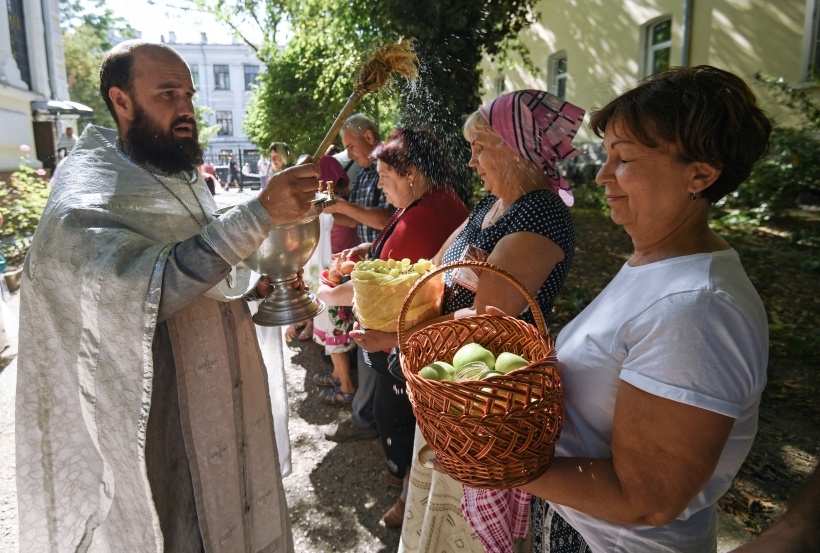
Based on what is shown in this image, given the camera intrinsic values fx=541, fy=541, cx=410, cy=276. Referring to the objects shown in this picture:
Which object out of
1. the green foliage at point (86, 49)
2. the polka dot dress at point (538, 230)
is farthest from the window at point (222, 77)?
the polka dot dress at point (538, 230)

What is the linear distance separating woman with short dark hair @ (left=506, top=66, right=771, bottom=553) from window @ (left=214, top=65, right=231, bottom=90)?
5657 centimetres

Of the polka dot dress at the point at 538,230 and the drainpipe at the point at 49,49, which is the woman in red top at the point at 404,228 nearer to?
the polka dot dress at the point at 538,230

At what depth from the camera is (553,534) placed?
4.94 ft

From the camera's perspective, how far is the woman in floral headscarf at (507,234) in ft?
6.45

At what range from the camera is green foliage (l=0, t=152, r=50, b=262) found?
24.7 feet

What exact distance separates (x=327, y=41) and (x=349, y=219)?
4579 mm

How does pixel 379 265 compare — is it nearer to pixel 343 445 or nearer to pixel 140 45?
pixel 140 45

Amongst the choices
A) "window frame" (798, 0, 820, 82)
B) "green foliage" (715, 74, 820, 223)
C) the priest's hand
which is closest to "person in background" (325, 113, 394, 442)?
the priest's hand

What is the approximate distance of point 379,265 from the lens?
7.16 feet

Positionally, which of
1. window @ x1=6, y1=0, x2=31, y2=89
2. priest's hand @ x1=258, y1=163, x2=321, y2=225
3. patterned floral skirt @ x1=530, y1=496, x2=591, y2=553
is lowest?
patterned floral skirt @ x1=530, y1=496, x2=591, y2=553

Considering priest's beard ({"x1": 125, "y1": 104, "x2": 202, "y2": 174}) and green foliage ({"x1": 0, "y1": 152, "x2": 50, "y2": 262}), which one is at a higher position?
priest's beard ({"x1": 125, "y1": 104, "x2": 202, "y2": 174})

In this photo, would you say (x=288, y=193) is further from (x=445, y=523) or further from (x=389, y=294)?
(x=445, y=523)

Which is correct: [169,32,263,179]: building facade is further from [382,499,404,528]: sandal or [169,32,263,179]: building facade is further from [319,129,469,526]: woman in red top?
[382,499,404,528]: sandal

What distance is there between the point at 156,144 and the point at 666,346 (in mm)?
1901
